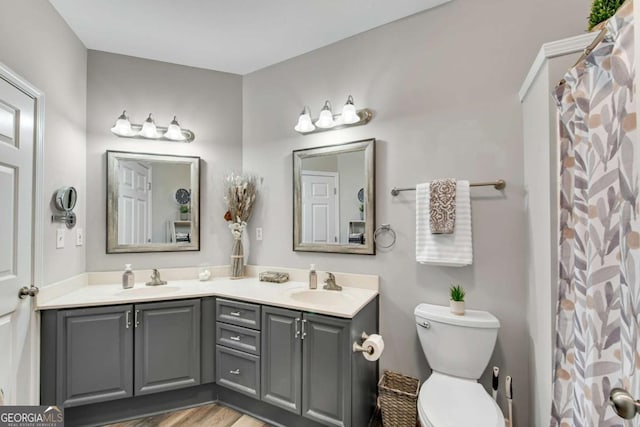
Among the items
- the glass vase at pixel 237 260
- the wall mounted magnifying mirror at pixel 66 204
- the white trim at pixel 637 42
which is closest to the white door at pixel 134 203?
the wall mounted magnifying mirror at pixel 66 204

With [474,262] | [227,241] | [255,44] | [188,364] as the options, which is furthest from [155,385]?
[255,44]

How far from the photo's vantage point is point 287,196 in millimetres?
2508

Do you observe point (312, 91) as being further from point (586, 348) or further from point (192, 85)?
point (586, 348)

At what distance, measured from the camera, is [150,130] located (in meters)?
2.38

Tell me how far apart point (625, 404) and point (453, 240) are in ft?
4.01

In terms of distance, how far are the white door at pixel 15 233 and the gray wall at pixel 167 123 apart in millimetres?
619

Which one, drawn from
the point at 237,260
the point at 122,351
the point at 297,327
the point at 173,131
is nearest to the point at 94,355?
the point at 122,351

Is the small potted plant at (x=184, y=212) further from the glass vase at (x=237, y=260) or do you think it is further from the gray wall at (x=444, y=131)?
the gray wall at (x=444, y=131)

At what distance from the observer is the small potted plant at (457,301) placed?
5.50 feet

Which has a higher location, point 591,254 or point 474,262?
point 591,254

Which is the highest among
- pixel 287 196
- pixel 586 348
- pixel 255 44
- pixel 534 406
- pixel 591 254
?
pixel 255 44

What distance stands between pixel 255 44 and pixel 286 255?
175 centimetres

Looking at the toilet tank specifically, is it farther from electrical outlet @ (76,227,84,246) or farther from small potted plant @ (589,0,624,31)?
electrical outlet @ (76,227,84,246)

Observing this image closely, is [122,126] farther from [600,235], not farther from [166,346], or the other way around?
[600,235]
